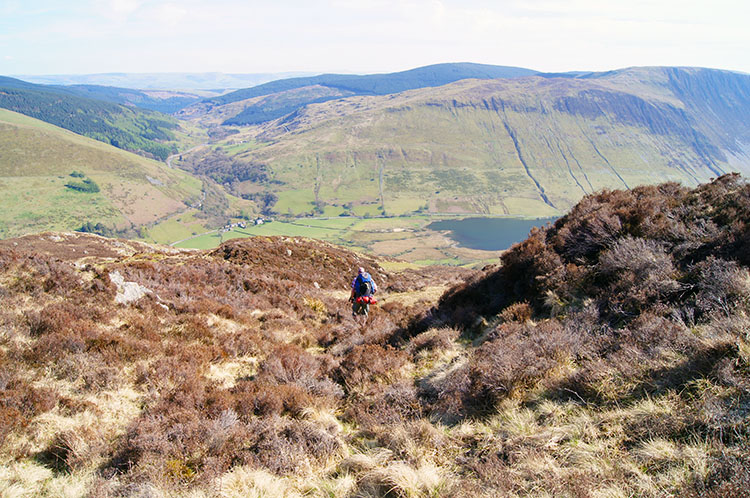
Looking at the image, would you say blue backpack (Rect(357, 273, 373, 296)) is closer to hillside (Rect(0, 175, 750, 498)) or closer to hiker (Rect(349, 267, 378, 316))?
hiker (Rect(349, 267, 378, 316))

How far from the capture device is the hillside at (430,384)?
4.38 metres

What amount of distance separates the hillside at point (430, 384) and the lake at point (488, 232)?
14714 cm

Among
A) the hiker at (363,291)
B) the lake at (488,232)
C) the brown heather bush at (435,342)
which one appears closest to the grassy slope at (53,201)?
the lake at (488,232)

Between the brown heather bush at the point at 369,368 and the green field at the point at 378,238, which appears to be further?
the green field at the point at 378,238

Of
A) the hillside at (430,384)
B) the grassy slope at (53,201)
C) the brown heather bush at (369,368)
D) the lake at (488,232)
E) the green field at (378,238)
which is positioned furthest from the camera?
the lake at (488,232)

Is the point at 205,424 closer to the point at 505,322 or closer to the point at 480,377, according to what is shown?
the point at 480,377

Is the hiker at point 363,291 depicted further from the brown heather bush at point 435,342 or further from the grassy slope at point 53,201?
the grassy slope at point 53,201

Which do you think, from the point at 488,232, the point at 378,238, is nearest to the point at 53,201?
the point at 378,238

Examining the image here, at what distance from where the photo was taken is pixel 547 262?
37.0 feet

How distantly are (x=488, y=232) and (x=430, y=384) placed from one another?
18253 cm

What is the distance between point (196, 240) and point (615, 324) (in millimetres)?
169097

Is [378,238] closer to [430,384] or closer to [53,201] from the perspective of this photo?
[430,384]

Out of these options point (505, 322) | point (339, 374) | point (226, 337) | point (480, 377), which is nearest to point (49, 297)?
point (226, 337)

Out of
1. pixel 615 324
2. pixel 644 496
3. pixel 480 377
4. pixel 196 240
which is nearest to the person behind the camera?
pixel 644 496
